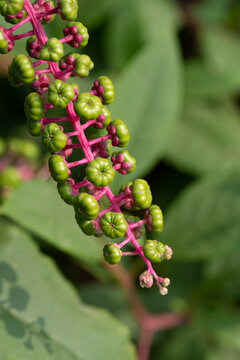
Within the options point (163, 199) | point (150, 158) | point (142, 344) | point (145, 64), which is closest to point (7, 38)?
point (150, 158)

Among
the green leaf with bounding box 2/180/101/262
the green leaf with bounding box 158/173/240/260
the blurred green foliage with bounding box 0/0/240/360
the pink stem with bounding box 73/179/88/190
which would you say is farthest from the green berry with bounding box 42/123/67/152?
the green leaf with bounding box 158/173/240/260

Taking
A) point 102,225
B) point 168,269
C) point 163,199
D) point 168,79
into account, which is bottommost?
point 168,269

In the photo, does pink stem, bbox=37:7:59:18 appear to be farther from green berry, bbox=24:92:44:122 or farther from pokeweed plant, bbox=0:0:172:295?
green berry, bbox=24:92:44:122

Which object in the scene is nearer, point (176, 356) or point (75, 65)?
point (75, 65)

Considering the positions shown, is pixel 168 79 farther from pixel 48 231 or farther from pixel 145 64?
pixel 48 231

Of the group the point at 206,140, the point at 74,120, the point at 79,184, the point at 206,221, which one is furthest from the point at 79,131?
the point at 206,140

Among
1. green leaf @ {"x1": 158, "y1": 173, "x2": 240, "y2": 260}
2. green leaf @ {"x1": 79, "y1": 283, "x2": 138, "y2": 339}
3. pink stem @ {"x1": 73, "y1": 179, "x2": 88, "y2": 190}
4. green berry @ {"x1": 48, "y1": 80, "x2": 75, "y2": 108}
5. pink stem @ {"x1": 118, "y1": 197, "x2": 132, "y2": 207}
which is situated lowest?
green leaf @ {"x1": 79, "y1": 283, "x2": 138, "y2": 339}
